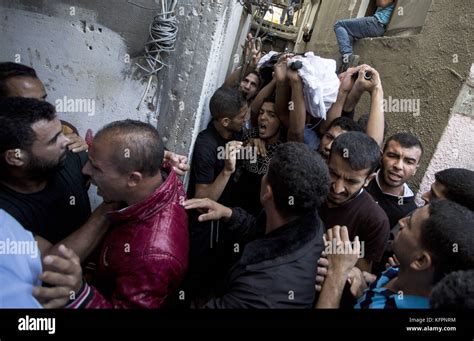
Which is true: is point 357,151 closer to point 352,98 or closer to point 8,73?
point 352,98

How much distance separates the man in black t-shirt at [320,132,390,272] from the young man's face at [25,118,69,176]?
167cm

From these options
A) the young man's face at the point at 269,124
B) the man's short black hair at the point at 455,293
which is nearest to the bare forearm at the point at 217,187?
the young man's face at the point at 269,124

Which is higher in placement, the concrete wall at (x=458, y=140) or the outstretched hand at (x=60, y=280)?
the concrete wall at (x=458, y=140)

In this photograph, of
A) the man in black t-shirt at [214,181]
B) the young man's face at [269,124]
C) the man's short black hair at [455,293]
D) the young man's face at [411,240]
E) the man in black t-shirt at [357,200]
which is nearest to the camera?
the man's short black hair at [455,293]

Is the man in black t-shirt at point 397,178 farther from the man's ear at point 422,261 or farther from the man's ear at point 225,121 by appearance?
the man's ear at point 225,121

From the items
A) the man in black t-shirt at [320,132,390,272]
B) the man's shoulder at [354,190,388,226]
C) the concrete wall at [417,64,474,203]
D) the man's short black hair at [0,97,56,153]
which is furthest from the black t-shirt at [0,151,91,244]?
the concrete wall at [417,64,474,203]

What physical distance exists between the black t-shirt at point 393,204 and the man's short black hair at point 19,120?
7.91 ft

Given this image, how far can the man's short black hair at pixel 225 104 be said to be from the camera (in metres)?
2.61

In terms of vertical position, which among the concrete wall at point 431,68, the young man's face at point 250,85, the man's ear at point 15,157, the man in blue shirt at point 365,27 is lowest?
the man's ear at point 15,157

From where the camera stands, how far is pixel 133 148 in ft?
5.27

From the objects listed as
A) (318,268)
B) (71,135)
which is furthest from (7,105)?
(318,268)

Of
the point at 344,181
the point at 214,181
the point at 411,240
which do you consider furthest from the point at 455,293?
the point at 214,181

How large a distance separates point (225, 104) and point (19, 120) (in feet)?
4.67

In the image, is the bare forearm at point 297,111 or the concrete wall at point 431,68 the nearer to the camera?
the bare forearm at point 297,111
